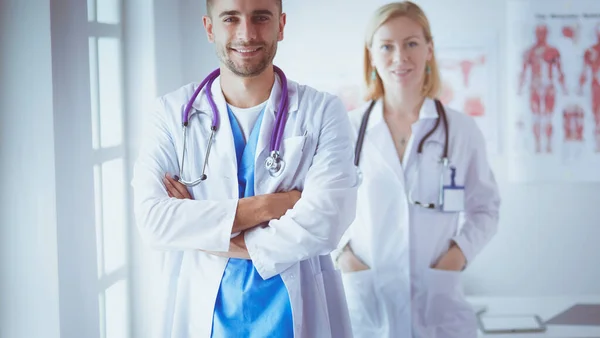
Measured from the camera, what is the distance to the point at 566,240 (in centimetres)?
293

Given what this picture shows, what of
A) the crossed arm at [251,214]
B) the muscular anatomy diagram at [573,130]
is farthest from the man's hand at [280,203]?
the muscular anatomy diagram at [573,130]

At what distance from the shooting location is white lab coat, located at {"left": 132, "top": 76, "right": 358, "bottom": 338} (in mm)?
1682

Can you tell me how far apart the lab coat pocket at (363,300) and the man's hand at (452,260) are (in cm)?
20

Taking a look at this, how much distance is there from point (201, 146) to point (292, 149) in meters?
0.21

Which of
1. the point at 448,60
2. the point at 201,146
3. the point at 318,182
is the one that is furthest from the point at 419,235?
the point at 448,60

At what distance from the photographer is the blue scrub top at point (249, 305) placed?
172 centimetres

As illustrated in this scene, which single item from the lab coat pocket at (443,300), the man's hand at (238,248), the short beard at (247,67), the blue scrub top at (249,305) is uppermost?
the short beard at (247,67)

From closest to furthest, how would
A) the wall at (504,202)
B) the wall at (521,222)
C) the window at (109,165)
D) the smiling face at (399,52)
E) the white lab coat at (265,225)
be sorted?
the white lab coat at (265,225) → the window at (109,165) → the smiling face at (399,52) → the wall at (504,202) → the wall at (521,222)

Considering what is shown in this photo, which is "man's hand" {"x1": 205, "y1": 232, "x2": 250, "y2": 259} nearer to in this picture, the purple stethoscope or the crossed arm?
the crossed arm

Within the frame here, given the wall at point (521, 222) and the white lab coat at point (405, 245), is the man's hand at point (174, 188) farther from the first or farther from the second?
the wall at point (521, 222)

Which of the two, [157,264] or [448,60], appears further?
[448,60]

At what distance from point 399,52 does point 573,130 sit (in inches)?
39.0

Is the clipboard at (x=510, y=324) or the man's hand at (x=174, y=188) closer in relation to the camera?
the man's hand at (x=174, y=188)

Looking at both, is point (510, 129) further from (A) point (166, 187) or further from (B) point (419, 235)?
(A) point (166, 187)
